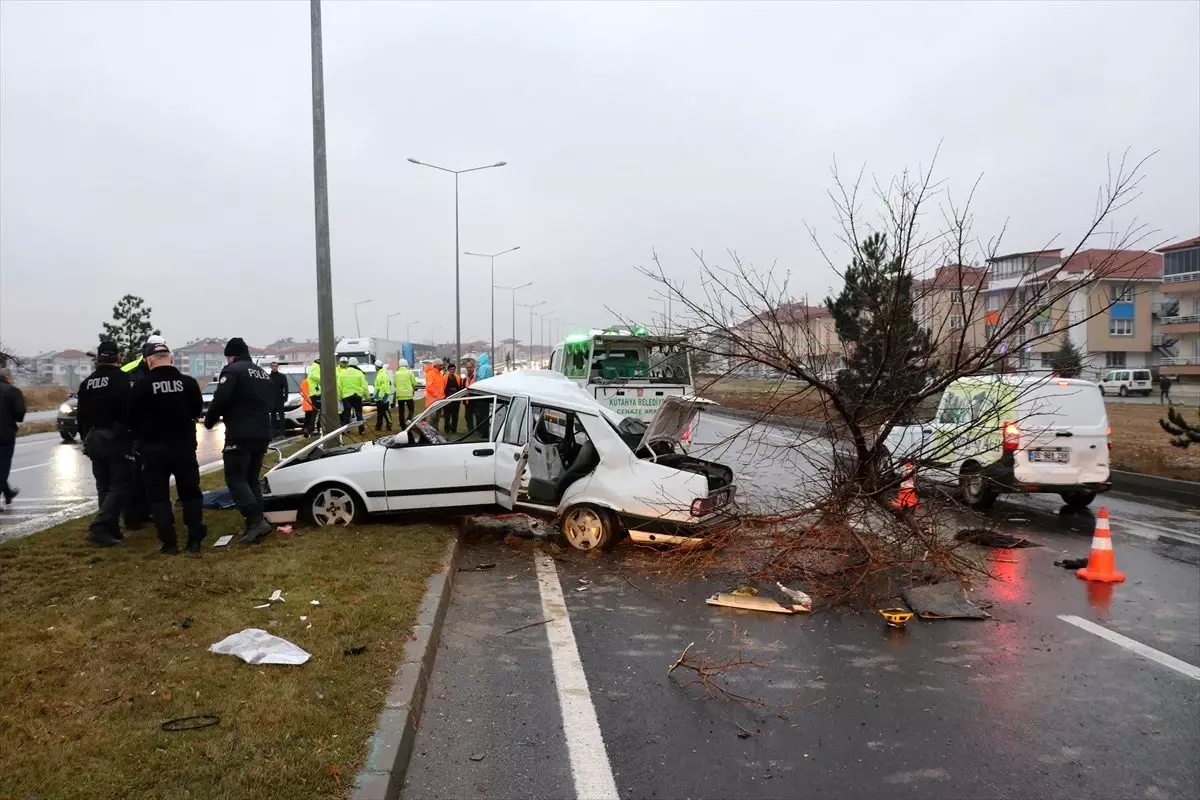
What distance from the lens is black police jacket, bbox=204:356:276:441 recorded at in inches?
290

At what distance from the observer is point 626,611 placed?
6.10 meters

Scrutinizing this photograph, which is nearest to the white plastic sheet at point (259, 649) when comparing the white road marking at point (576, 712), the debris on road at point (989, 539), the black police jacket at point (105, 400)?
the white road marking at point (576, 712)

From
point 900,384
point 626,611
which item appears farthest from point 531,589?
point 900,384

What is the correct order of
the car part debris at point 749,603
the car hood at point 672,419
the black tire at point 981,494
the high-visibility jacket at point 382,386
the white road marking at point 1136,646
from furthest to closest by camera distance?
1. the high-visibility jacket at point 382,386
2. the black tire at point 981,494
3. the car hood at point 672,419
4. the car part debris at point 749,603
5. the white road marking at point 1136,646

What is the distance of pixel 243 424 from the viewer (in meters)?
7.41

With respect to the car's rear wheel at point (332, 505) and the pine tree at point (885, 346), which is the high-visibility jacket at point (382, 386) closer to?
the car's rear wheel at point (332, 505)

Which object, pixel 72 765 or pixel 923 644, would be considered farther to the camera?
pixel 923 644

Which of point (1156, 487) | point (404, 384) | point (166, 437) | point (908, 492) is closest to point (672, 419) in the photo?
point (908, 492)

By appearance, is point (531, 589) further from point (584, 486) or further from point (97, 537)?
point (97, 537)

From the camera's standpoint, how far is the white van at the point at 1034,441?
22.4 ft

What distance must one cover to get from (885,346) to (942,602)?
2098 mm

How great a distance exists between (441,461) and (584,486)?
Answer: 1505 mm

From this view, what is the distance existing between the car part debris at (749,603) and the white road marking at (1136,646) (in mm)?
2127

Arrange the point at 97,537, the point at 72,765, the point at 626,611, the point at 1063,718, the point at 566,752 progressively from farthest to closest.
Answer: the point at 97,537
the point at 626,611
the point at 1063,718
the point at 566,752
the point at 72,765
